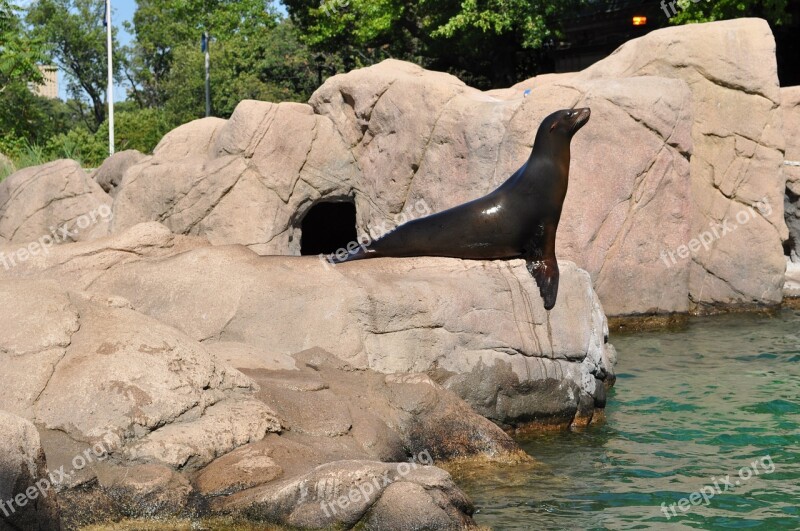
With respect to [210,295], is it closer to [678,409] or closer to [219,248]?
[219,248]

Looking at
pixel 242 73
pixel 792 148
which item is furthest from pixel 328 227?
pixel 242 73

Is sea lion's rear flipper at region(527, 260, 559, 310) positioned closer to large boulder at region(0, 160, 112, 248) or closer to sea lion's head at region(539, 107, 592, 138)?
Result: sea lion's head at region(539, 107, 592, 138)

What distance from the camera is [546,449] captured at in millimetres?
7938

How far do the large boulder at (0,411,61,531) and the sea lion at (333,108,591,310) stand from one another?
437cm

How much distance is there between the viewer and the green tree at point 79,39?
44031 mm

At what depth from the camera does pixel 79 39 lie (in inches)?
1748

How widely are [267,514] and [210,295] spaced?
2.71 m

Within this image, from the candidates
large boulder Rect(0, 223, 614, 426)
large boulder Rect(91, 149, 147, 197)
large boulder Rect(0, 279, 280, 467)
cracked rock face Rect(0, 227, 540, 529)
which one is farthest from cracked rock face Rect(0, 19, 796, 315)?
large boulder Rect(0, 279, 280, 467)

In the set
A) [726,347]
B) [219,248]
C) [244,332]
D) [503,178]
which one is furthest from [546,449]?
[503,178]

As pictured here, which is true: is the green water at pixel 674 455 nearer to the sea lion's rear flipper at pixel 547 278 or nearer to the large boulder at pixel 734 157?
the sea lion's rear flipper at pixel 547 278

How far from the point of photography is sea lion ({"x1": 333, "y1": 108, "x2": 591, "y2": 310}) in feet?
30.8

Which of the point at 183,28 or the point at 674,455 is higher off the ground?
the point at 183,28

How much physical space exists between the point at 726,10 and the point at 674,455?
13.9 meters

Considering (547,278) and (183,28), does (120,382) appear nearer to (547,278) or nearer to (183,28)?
(547,278)
